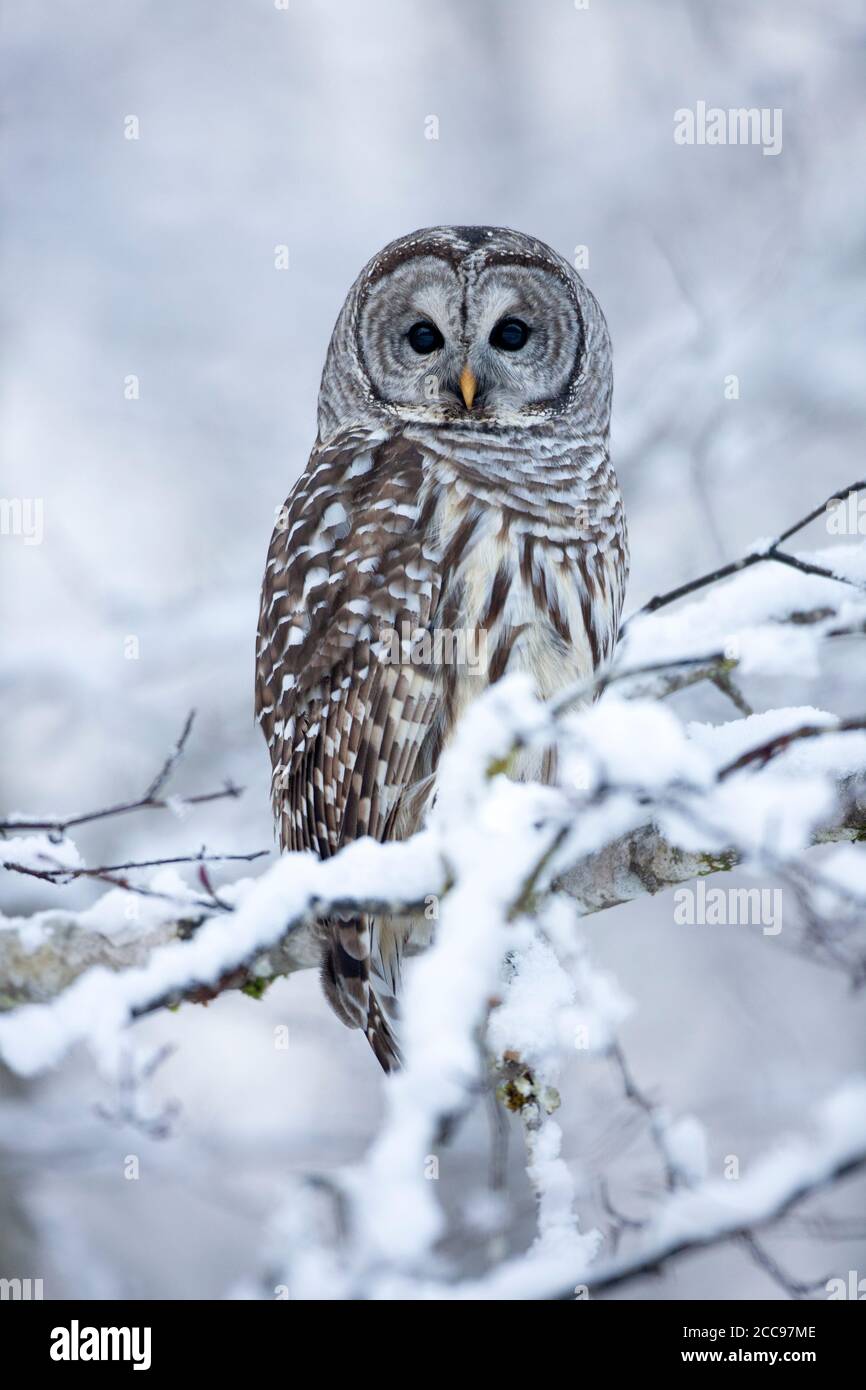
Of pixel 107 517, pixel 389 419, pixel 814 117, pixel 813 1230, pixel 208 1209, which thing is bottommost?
pixel 208 1209

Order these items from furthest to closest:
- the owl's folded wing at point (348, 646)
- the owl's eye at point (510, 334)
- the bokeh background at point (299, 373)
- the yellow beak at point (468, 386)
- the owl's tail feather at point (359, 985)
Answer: the bokeh background at point (299, 373), the owl's eye at point (510, 334), the yellow beak at point (468, 386), the owl's folded wing at point (348, 646), the owl's tail feather at point (359, 985)

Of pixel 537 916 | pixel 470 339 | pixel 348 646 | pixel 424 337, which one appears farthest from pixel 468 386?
pixel 537 916

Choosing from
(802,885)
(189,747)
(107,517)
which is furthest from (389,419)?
(107,517)

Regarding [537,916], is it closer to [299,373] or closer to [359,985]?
[359,985]

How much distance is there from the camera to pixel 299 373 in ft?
23.6

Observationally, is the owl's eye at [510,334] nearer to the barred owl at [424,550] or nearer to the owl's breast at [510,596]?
the barred owl at [424,550]

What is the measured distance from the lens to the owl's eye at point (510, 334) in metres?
3.45

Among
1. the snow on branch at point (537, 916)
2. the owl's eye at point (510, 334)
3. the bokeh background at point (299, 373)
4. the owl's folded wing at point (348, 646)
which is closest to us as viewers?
the snow on branch at point (537, 916)

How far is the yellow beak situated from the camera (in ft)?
10.8

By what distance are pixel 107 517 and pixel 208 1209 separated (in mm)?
3467

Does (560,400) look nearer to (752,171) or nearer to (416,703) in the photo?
(416,703)

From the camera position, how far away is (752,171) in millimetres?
6074

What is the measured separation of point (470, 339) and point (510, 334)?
16 cm

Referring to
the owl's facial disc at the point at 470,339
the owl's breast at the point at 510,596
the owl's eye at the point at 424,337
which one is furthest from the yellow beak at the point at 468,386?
the owl's breast at the point at 510,596
